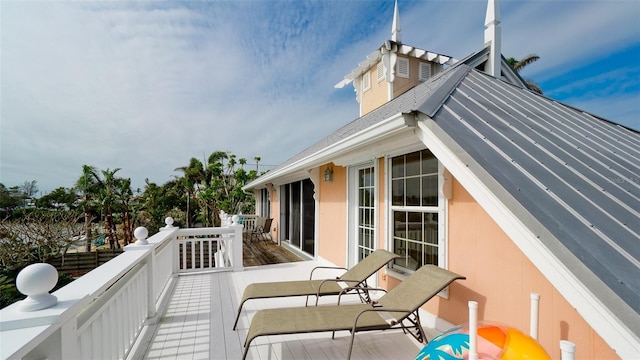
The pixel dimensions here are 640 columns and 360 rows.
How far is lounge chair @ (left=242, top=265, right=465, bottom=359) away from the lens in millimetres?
2531

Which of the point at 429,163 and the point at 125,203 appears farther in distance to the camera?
the point at 125,203

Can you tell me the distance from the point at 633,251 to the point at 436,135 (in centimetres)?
114

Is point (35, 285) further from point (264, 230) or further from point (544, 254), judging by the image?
point (264, 230)

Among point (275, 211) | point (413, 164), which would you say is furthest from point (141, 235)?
point (275, 211)

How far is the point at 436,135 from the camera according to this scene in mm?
2076

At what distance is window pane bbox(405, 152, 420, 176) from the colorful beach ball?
2198mm

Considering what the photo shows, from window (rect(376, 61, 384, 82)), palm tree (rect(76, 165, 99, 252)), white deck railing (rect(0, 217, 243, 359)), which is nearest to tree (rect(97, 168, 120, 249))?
palm tree (rect(76, 165, 99, 252))

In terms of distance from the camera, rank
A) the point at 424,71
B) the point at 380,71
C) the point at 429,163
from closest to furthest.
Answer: the point at 429,163 < the point at 424,71 < the point at 380,71

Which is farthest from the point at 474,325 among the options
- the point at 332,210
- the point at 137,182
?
the point at 137,182

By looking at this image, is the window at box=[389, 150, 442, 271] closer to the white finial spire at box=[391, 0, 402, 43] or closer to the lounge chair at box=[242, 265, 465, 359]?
the lounge chair at box=[242, 265, 465, 359]

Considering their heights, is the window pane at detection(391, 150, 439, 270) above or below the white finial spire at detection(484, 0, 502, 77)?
below

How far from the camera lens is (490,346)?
5.08 ft

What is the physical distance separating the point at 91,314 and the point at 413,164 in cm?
339

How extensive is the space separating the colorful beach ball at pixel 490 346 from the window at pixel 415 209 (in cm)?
172
